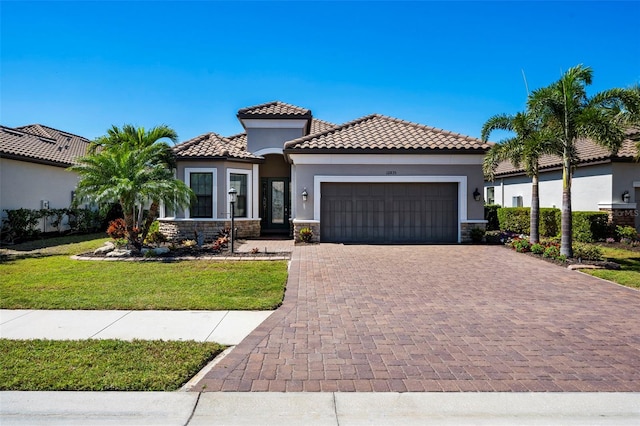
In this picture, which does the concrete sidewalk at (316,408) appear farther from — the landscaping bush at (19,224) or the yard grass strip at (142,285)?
the landscaping bush at (19,224)

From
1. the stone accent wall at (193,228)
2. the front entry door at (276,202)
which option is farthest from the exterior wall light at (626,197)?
the stone accent wall at (193,228)

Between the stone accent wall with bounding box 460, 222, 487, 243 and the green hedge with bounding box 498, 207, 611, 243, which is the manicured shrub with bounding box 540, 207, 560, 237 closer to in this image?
the green hedge with bounding box 498, 207, 611, 243

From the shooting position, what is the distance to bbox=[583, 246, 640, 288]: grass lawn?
30.7 ft

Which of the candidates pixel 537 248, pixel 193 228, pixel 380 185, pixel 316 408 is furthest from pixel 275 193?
pixel 316 408

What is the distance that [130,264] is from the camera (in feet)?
37.4

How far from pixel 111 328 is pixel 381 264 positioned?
7.23 m

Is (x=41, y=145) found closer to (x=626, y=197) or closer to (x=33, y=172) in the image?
(x=33, y=172)

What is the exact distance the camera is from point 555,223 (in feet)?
58.9

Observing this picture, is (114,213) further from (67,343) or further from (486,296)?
(486,296)

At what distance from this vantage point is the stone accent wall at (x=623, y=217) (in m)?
16.7

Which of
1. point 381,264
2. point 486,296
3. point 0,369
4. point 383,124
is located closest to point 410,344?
point 486,296

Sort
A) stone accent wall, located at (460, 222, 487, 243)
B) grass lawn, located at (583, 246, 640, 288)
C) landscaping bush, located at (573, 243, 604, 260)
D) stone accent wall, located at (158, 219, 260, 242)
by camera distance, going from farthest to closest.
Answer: stone accent wall, located at (158, 219, 260, 242)
stone accent wall, located at (460, 222, 487, 243)
landscaping bush, located at (573, 243, 604, 260)
grass lawn, located at (583, 246, 640, 288)

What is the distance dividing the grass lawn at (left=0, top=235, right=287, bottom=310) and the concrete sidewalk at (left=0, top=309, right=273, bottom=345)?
330 millimetres

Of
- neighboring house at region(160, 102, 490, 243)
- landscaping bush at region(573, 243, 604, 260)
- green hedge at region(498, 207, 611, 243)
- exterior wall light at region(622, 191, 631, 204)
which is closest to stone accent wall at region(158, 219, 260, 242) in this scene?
neighboring house at region(160, 102, 490, 243)
